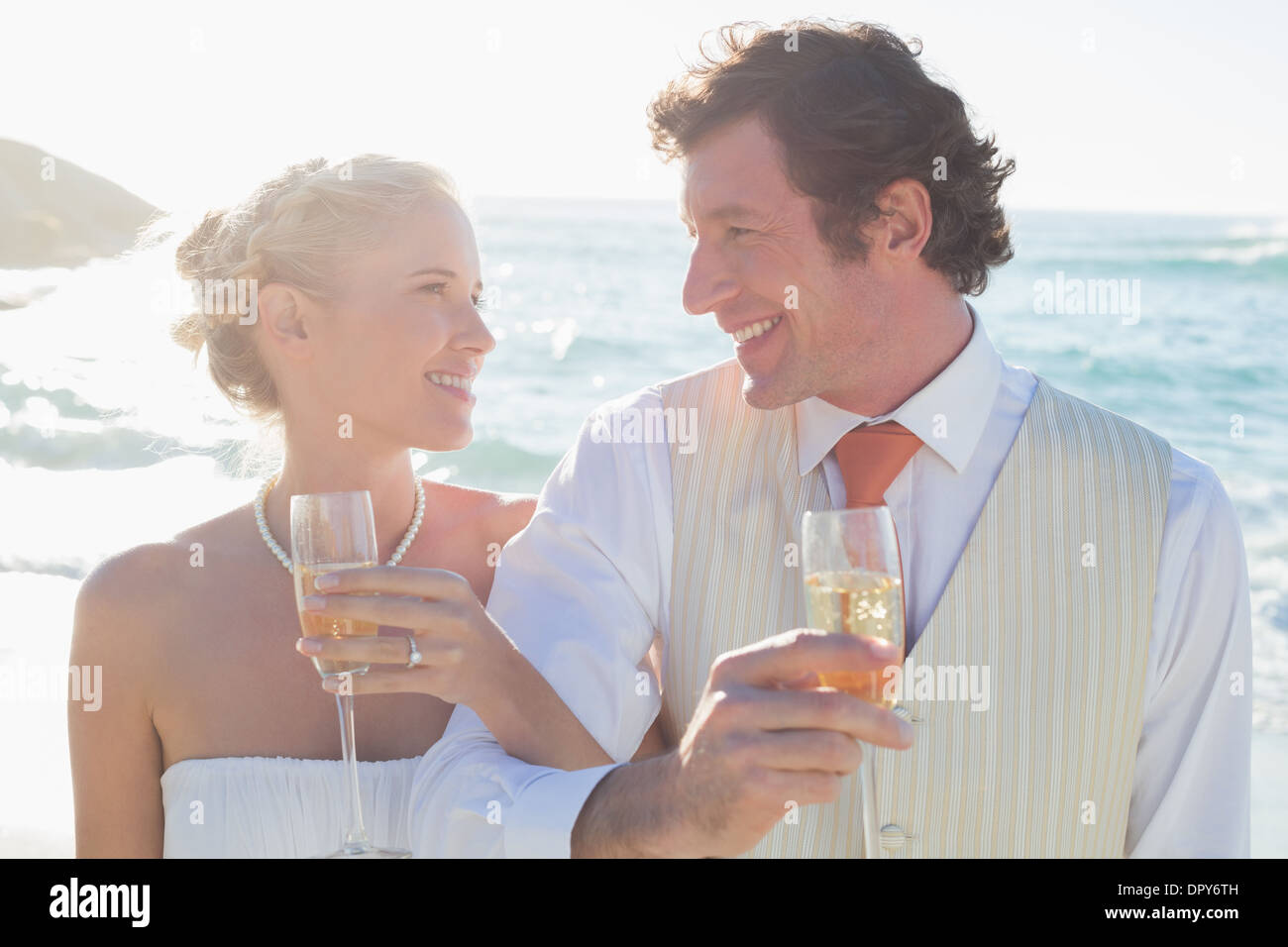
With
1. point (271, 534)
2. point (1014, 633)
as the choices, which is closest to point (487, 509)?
point (271, 534)

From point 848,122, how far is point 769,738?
170cm

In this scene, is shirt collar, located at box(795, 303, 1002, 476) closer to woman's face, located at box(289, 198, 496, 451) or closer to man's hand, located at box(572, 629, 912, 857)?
woman's face, located at box(289, 198, 496, 451)

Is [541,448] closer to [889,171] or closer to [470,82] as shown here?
[889,171]

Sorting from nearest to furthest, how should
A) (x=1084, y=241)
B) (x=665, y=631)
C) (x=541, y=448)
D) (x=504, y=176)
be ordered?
(x=665, y=631), (x=541, y=448), (x=1084, y=241), (x=504, y=176)

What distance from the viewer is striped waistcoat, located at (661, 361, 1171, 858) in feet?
8.25

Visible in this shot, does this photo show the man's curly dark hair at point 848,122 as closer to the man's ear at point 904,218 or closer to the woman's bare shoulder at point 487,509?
the man's ear at point 904,218

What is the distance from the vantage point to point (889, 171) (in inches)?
119

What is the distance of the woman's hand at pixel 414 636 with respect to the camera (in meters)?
2.26

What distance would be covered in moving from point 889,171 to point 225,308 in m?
1.78

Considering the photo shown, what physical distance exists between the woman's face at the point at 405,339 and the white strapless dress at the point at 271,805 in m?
0.83

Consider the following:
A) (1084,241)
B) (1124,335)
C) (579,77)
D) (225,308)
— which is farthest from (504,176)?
(225,308)

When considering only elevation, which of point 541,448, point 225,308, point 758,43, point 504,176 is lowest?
point 225,308

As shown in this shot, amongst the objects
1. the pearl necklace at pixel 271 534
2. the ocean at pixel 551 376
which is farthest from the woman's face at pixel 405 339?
the ocean at pixel 551 376
